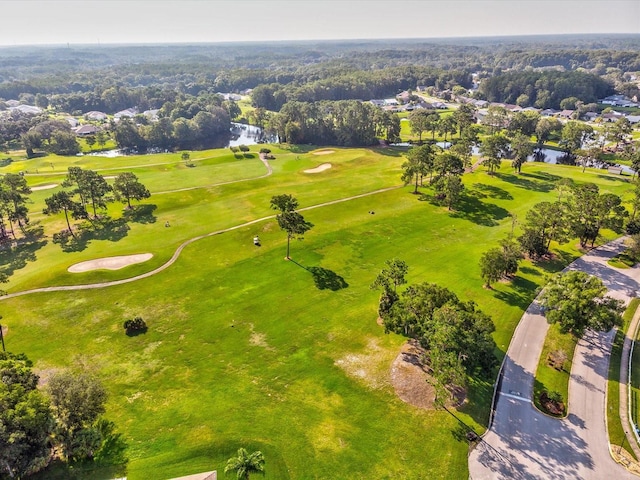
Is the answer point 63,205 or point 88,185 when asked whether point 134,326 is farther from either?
point 88,185

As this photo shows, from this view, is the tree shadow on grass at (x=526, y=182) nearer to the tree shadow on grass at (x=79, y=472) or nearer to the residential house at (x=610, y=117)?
the tree shadow on grass at (x=79, y=472)

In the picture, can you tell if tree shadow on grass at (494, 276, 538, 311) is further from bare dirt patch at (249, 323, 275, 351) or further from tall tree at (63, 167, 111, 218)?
tall tree at (63, 167, 111, 218)

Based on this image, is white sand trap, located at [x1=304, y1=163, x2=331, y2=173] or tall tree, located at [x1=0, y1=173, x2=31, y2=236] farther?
white sand trap, located at [x1=304, y1=163, x2=331, y2=173]

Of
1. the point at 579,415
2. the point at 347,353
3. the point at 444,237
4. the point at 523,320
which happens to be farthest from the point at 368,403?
the point at 444,237

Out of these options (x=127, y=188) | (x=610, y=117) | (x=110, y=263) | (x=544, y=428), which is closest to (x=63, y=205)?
(x=127, y=188)

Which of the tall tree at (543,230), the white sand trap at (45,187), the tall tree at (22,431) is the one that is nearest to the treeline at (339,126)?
the white sand trap at (45,187)

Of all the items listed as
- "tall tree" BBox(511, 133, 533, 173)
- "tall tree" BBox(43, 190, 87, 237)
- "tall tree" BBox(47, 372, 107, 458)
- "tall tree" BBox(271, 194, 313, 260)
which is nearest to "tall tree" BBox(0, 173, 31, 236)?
"tall tree" BBox(43, 190, 87, 237)

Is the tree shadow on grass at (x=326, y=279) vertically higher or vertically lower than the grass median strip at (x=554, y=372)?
higher
